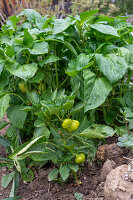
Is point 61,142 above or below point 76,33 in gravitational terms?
below

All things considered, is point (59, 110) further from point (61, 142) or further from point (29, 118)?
point (29, 118)

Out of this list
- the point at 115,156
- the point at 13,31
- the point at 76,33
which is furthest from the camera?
the point at 13,31

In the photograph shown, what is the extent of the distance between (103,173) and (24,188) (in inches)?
25.3

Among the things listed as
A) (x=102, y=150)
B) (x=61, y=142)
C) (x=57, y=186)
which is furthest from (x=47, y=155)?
(x=102, y=150)

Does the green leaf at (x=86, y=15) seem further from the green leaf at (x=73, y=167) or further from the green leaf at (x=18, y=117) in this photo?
the green leaf at (x=73, y=167)

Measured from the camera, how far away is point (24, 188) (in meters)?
1.79

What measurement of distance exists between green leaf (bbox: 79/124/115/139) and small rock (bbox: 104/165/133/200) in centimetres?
23

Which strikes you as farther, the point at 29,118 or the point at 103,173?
the point at 29,118

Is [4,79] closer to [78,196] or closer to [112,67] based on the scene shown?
[112,67]

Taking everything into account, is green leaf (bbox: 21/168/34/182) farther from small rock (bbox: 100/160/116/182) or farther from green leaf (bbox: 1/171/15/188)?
small rock (bbox: 100/160/116/182)

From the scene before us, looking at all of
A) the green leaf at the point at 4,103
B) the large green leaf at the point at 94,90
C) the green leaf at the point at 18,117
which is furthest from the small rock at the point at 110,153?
the green leaf at the point at 4,103

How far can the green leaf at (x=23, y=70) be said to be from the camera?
1.44 m

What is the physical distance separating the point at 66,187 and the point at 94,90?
742mm

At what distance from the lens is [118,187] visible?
1.24 m
